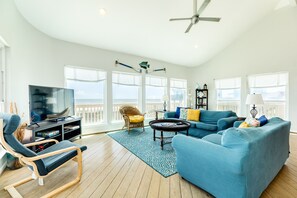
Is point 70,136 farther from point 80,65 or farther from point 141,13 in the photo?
point 141,13

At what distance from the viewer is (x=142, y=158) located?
8.53 feet

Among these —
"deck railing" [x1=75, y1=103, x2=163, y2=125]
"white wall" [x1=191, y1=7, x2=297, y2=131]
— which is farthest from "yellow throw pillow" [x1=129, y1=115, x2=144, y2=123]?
"white wall" [x1=191, y1=7, x2=297, y2=131]

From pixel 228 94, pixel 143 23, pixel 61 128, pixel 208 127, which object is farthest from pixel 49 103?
pixel 228 94

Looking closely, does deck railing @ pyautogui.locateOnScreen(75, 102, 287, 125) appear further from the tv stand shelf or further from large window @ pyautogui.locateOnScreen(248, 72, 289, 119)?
the tv stand shelf

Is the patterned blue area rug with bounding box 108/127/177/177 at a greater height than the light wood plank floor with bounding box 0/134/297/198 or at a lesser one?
greater

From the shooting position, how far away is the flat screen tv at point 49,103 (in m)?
2.68

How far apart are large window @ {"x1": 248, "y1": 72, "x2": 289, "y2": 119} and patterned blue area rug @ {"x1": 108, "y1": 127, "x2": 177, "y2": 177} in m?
4.30

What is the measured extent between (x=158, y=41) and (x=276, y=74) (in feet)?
13.9

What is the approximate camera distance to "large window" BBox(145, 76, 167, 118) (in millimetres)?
5762

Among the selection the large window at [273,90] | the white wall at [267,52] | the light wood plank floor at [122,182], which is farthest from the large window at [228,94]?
the light wood plank floor at [122,182]

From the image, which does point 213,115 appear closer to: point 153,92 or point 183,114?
point 183,114

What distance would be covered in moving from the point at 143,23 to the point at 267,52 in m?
4.42

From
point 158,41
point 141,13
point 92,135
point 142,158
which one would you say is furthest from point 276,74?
point 92,135

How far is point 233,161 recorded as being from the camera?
1.31 m
